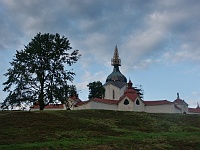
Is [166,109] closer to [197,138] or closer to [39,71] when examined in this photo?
[39,71]

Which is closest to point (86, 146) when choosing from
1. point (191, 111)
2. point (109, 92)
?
point (191, 111)

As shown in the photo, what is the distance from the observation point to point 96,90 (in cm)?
7619

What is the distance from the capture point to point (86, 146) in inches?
574

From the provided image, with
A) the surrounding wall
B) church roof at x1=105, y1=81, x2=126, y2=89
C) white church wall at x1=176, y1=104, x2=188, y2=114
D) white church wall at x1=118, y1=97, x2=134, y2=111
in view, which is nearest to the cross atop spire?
church roof at x1=105, y1=81, x2=126, y2=89

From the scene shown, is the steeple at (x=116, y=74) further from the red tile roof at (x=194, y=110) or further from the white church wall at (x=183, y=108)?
the white church wall at (x=183, y=108)

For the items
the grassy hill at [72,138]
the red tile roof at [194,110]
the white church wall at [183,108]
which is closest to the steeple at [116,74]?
the red tile roof at [194,110]

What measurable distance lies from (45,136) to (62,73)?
2741cm

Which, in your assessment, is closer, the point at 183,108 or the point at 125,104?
the point at 125,104

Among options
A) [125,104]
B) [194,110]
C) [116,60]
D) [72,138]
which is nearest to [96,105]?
[125,104]

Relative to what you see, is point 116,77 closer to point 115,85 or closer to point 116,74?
point 116,74

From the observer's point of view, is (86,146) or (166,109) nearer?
(86,146)

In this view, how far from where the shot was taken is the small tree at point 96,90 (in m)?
75.4

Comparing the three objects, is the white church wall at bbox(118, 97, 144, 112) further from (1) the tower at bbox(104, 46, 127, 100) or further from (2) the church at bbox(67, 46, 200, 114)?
(1) the tower at bbox(104, 46, 127, 100)

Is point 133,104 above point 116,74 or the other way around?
the other way around
